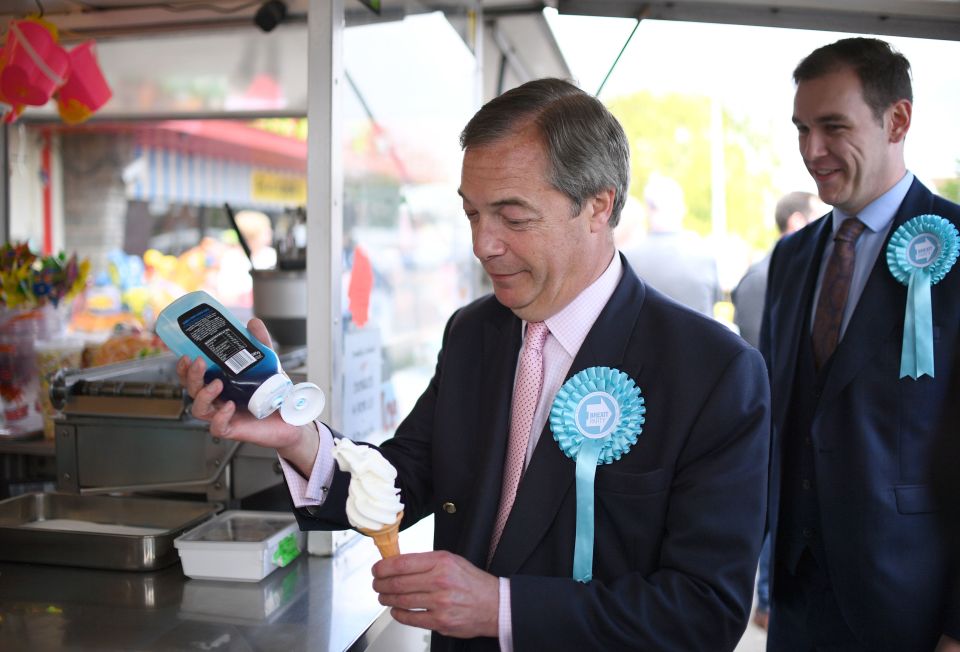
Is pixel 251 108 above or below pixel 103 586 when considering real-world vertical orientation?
above

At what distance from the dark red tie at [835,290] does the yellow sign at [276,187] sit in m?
10.2

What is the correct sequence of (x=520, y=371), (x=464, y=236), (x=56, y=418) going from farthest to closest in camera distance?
1. (x=464, y=236)
2. (x=56, y=418)
3. (x=520, y=371)

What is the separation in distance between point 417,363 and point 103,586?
1.78 meters

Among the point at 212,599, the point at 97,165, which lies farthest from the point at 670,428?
the point at 97,165

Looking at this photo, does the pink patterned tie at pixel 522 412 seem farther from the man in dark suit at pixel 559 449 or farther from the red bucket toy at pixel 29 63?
the red bucket toy at pixel 29 63

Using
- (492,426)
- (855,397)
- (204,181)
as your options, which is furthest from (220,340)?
(204,181)

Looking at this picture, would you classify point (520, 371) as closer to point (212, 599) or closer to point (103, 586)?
point (212, 599)

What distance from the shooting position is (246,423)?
141cm

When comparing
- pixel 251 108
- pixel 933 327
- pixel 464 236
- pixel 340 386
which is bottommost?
pixel 340 386

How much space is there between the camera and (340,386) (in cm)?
200

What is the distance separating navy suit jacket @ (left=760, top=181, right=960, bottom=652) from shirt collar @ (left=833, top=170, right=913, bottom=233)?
0.06 m

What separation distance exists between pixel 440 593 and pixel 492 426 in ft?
1.08

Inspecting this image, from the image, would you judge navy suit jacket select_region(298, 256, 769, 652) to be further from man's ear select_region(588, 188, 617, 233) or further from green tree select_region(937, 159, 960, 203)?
green tree select_region(937, 159, 960, 203)

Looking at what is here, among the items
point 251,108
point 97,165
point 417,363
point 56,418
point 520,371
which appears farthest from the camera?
point 97,165
